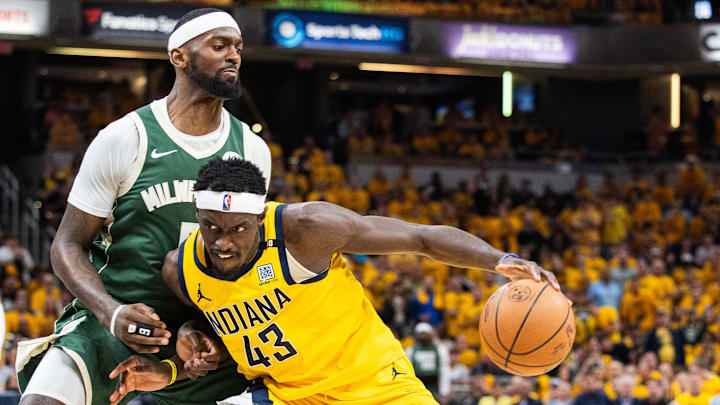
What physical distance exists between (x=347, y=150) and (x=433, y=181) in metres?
2.02

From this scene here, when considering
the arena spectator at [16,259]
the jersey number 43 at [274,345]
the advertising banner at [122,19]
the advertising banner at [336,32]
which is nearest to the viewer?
the jersey number 43 at [274,345]

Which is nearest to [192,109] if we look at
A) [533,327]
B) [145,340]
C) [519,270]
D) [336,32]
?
[145,340]

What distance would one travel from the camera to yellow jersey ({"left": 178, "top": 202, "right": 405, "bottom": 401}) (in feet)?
14.0

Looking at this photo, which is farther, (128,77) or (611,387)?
(128,77)

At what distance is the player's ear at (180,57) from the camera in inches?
183

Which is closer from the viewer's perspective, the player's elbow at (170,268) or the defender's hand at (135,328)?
the defender's hand at (135,328)

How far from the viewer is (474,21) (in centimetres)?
2119

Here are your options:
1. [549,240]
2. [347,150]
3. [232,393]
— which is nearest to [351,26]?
[347,150]

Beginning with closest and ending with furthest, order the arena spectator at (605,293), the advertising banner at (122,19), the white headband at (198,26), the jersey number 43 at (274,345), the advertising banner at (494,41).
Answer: the jersey number 43 at (274,345) < the white headband at (198,26) < the arena spectator at (605,293) < the advertising banner at (122,19) < the advertising banner at (494,41)

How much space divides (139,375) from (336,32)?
16.0m

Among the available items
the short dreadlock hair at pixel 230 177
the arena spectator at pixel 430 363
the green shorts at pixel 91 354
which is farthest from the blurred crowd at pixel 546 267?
the short dreadlock hair at pixel 230 177

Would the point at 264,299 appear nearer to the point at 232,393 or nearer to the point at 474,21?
the point at 232,393

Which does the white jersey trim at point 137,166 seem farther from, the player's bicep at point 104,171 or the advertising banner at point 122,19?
the advertising banner at point 122,19

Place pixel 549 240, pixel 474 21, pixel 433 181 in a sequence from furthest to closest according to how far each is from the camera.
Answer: pixel 474 21, pixel 433 181, pixel 549 240
